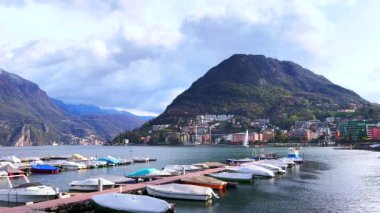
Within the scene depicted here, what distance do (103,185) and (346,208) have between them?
23334 millimetres

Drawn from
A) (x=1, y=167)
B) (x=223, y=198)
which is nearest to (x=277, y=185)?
(x=223, y=198)

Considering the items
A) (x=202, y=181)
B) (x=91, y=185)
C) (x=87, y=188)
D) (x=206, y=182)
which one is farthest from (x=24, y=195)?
(x=206, y=182)

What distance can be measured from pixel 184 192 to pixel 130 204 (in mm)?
9294

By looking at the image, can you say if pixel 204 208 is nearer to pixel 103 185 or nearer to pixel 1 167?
pixel 103 185

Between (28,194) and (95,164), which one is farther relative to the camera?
(95,164)

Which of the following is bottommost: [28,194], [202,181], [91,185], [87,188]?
[87,188]

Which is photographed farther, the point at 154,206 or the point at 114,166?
the point at 114,166

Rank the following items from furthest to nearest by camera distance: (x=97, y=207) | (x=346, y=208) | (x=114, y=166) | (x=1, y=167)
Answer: (x=114, y=166), (x=1, y=167), (x=346, y=208), (x=97, y=207)

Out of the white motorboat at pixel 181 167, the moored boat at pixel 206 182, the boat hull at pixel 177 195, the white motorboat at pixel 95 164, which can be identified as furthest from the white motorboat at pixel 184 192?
the white motorboat at pixel 95 164

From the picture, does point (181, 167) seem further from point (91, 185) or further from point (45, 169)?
point (45, 169)

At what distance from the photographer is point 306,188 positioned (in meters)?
50.5

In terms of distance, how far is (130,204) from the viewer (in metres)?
32.1

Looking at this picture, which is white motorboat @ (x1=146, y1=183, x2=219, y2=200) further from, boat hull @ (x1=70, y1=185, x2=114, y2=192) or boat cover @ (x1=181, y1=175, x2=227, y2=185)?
boat hull @ (x1=70, y1=185, x2=114, y2=192)

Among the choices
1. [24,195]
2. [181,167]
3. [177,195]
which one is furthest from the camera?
[181,167]
